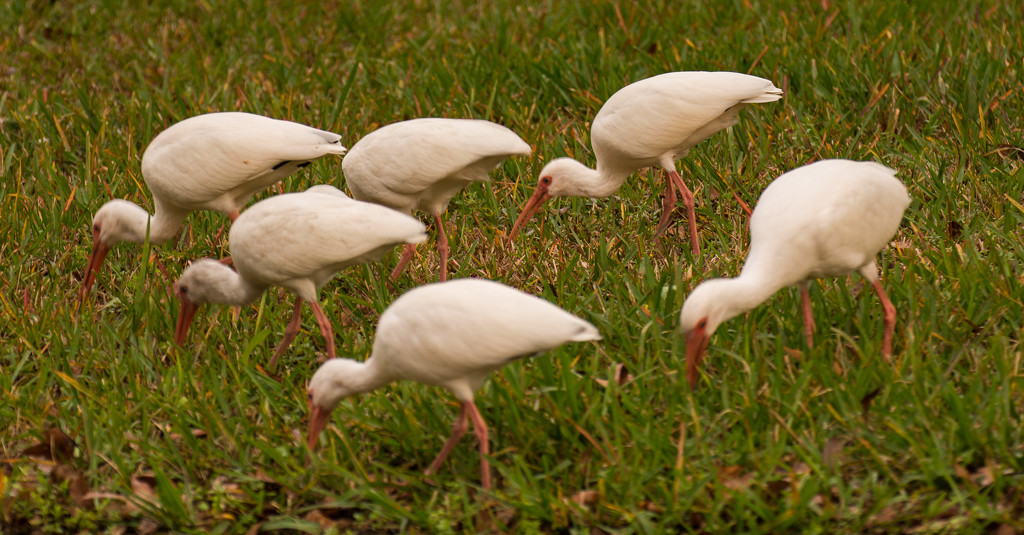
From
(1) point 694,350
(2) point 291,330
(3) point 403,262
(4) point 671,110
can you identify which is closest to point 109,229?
(2) point 291,330

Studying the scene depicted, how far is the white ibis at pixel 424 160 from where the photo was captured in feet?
14.8

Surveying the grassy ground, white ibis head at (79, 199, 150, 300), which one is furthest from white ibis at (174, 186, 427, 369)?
white ibis head at (79, 199, 150, 300)

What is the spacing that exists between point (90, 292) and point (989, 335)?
3.70 metres

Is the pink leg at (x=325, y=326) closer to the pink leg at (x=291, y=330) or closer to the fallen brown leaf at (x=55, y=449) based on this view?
the pink leg at (x=291, y=330)

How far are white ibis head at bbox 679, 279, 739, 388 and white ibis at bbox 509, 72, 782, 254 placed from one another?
4.29 ft

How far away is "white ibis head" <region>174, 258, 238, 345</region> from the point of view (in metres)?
4.14

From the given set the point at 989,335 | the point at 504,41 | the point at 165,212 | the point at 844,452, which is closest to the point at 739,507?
the point at 844,452

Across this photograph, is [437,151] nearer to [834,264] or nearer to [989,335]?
Result: [834,264]

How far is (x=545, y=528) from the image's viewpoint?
320 cm

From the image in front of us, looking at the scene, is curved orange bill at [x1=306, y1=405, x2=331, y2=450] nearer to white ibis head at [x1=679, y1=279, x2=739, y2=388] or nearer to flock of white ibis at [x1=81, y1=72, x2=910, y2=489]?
flock of white ibis at [x1=81, y1=72, x2=910, y2=489]

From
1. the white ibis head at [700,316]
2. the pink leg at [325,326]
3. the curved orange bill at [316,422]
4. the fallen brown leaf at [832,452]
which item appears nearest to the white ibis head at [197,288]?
the pink leg at [325,326]

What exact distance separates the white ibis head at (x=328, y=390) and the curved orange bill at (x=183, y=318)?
3.25 ft

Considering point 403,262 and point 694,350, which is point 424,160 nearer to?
point 403,262

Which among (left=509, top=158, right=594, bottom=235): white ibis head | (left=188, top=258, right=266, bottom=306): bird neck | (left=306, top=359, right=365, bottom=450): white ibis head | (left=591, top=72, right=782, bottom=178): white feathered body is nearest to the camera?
(left=306, top=359, right=365, bottom=450): white ibis head
